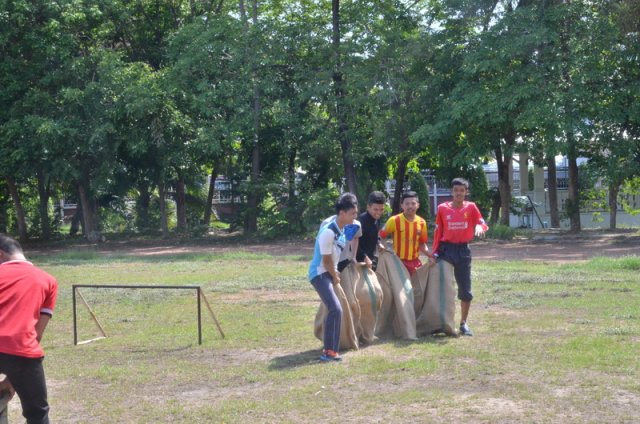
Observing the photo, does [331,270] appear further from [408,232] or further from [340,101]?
[340,101]

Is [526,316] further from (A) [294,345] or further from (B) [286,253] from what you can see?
(B) [286,253]

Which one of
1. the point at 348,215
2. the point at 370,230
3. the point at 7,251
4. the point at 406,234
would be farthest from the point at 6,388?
the point at 406,234

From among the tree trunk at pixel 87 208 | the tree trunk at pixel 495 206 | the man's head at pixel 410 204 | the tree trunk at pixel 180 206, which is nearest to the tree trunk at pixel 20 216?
the tree trunk at pixel 87 208

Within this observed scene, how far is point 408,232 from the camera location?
9.95 m

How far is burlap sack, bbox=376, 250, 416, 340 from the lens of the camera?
9.75 meters

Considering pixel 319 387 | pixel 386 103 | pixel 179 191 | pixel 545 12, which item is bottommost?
pixel 319 387

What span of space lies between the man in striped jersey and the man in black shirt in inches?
8.2

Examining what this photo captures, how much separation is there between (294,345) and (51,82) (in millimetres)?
23102

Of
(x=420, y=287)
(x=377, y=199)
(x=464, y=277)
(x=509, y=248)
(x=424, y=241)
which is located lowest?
(x=509, y=248)

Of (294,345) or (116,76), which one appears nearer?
(294,345)

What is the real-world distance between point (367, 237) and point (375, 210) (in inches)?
15.5

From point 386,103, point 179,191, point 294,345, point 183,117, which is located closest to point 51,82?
point 183,117

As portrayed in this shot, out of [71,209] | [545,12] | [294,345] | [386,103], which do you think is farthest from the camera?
[71,209]

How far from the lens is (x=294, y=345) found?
32.5 feet
